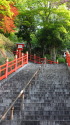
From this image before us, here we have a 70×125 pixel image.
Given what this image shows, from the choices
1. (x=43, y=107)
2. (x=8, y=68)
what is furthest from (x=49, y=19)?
(x=43, y=107)

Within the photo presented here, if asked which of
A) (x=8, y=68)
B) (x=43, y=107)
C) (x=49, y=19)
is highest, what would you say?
(x=49, y=19)

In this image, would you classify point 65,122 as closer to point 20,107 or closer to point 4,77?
point 20,107

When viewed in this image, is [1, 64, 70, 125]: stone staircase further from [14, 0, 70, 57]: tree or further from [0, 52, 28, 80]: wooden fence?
[14, 0, 70, 57]: tree

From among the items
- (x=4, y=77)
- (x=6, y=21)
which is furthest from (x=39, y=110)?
(x=6, y=21)

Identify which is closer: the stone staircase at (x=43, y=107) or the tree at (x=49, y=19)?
the stone staircase at (x=43, y=107)

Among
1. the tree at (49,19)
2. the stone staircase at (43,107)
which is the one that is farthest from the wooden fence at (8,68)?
the tree at (49,19)

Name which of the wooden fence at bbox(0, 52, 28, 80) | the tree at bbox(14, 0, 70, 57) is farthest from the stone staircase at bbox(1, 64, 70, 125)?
the tree at bbox(14, 0, 70, 57)

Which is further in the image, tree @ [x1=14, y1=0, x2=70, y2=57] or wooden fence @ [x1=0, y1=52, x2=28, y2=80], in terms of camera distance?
tree @ [x1=14, y1=0, x2=70, y2=57]

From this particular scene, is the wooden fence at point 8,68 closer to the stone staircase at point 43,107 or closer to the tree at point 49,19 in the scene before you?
the stone staircase at point 43,107

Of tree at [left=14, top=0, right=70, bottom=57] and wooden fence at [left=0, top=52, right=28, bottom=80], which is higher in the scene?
tree at [left=14, top=0, right=70, bottom=57]

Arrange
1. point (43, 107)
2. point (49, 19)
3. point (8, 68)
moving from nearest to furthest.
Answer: point (43, 107)
point (8, 68)
point (49, 19)

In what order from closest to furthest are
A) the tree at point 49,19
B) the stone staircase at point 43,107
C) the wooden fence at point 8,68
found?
1. the stone staircase at point 43,107
2. the wooden fence at point 8,68
3. the tree at point 49,19

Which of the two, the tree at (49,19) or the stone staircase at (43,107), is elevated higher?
the tree at (49,19)

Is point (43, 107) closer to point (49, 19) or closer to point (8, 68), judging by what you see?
point (8, 68)
